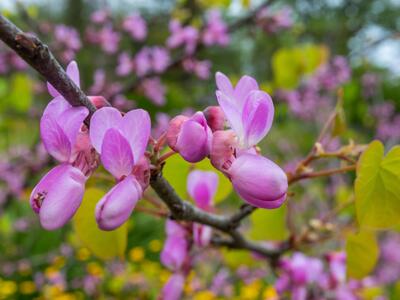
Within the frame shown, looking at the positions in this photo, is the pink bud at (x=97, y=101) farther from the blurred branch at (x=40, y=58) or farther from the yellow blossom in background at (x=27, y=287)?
the yellow blossom in background at (x=27, y=287)

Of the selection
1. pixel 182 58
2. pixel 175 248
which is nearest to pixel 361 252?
pixel 175 248

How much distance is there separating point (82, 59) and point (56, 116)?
5.57m

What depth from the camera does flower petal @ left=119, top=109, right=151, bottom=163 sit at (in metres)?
0.39

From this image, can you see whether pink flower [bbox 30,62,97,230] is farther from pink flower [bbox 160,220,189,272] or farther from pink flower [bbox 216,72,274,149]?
pink flower [bbox 160,220,189,272]

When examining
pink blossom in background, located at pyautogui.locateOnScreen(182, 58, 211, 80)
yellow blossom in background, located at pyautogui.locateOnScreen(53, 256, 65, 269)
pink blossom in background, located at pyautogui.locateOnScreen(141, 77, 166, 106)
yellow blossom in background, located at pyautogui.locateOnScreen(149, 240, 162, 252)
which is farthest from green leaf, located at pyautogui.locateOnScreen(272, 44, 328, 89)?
yellow blossom in background, located at pyautogui.locateOnScreen(53, 256, 65, 269)

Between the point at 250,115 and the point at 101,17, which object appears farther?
the point at 101,17

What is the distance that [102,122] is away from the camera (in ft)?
1.26

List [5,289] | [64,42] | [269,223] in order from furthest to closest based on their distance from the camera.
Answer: [64,42] < [5,289] < [269,223]

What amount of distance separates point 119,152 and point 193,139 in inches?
2.6

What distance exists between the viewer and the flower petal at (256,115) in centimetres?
41

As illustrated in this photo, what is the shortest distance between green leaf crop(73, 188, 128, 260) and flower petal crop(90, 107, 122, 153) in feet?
0.82

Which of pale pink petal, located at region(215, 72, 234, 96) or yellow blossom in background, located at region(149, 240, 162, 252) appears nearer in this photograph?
pale pink petal, located at region(215, 72, 234, 96)

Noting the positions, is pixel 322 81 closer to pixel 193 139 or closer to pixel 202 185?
pixel 202 185

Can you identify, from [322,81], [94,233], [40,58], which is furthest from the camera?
[322,81]
